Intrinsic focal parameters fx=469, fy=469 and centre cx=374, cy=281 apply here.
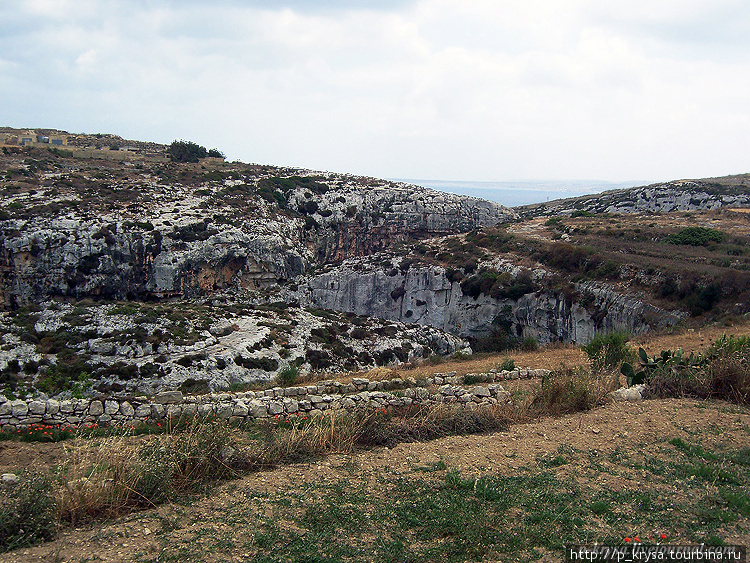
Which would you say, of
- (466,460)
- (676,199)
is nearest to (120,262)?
(466,460)

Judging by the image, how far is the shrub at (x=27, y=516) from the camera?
4.41 metres

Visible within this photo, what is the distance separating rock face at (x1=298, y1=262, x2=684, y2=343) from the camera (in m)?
21.3

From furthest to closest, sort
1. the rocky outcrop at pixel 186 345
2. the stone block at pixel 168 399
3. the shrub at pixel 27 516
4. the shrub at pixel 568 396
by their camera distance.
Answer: the rocky outcrop at pixel 186 345 < the stone block at pixel 168 399 < the shrub at pixel 568 396 < the shrub at pixel 27 516

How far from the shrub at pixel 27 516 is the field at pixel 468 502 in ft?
0.49

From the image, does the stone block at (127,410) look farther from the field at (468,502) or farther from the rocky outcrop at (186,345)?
the rocky outcrop at (186,345)

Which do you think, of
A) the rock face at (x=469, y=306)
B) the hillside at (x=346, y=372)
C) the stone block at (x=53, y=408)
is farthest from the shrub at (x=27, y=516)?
the rock face at (x=469, y=306)

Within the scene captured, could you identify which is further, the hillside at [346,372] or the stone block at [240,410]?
the stone block at [240,410]

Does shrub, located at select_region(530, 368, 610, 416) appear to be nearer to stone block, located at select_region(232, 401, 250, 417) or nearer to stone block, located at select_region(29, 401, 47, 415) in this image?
stone block, located at select_region(232, 401, 250, 417)

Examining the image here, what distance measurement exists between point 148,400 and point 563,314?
782 inches

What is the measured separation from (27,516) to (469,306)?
2584 centimetres

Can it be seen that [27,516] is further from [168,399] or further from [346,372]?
[346,372]

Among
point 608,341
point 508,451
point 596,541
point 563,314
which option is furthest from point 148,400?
point 563,314

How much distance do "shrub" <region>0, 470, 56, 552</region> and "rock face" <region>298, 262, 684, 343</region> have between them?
20723mm

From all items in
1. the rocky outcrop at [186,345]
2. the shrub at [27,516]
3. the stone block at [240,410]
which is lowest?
the rocky outcrop at [186,345]
